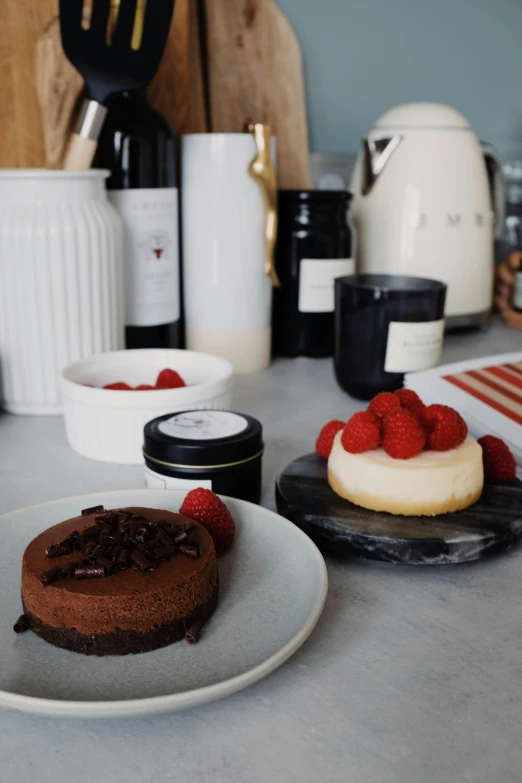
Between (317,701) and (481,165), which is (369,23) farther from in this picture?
(317,701)

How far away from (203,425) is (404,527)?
173 millimetres

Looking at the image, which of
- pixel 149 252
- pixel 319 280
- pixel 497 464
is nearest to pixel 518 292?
pixel 319 280

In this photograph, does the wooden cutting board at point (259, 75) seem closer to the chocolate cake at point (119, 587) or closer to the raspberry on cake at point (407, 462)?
the raspberry on cake at point (407, 462)

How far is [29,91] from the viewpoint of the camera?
2.95 feet

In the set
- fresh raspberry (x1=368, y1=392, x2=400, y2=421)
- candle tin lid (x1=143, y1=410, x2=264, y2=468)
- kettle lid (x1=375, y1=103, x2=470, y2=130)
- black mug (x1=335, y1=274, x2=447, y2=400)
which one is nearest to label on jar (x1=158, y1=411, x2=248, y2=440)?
candle tin lid (x1=143, y1=410, x2=264, y2=468)

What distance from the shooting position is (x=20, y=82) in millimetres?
892

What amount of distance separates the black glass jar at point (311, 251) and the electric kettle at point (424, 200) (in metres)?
0.10

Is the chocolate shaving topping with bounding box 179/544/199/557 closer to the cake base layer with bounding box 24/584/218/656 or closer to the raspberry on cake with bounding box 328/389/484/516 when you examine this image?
the cake base layer with bounding box 24/584/218/656

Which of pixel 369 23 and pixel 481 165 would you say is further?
pixel 369 23

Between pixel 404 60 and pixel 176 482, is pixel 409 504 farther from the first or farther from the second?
pixel 404 60

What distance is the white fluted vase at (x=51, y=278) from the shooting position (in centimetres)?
78

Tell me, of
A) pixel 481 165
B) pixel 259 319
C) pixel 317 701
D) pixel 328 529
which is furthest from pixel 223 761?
pixel 481 165

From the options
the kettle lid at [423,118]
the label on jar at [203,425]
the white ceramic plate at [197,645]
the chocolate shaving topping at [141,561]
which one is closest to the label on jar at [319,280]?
the kettle lid at [423,118]

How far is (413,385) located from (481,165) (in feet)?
1.57
